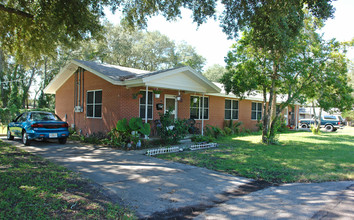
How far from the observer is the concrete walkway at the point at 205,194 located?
420 cm

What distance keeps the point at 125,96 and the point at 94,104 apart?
2520 millimetres

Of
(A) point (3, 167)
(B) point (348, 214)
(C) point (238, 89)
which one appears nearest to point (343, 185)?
(B) point (348, 214)

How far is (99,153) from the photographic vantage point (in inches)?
376

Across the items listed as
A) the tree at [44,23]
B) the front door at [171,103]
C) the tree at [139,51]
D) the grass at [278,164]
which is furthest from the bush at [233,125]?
the tree at [139,51]

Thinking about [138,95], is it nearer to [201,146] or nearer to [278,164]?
[201,146]

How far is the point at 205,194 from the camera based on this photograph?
16.9 feet

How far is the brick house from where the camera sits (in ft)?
38.3

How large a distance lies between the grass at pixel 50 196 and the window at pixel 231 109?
13418mm

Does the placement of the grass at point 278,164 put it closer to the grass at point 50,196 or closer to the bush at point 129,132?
the bush at point 129,132

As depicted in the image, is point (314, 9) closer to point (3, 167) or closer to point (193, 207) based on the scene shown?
point (193, 207)

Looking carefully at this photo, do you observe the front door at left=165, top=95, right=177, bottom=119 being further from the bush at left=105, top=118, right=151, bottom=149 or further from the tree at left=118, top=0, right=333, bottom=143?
the tree at left=118, top=0, right=333, bottom=143

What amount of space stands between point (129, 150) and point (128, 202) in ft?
19.0

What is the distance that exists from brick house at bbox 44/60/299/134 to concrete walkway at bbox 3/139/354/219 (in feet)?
14.4

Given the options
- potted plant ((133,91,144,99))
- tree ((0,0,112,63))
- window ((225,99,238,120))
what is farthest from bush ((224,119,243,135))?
tree ((0,0,112,63))
